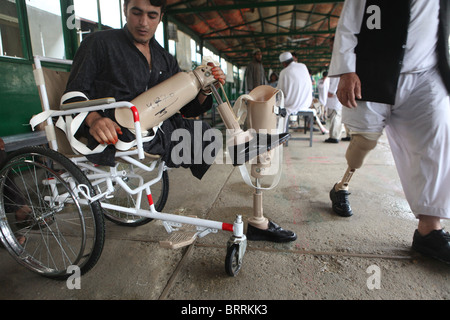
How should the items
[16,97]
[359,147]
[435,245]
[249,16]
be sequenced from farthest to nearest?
[249,16] → [16,97] → [359,147] → [435,245]

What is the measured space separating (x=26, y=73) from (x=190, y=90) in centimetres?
250

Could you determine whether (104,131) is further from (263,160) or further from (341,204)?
(341,204)

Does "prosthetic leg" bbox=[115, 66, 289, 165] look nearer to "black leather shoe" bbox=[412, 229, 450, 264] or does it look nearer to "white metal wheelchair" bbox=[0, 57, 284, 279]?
"white metal wheelchair" bbox=[0, 57, 284, 279]

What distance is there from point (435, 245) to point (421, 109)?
0.70 metres

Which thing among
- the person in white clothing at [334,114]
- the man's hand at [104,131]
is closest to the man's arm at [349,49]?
the man's hand at [104,131]

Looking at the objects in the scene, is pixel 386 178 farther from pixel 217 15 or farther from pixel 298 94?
pixel 217 15

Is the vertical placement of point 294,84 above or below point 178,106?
above

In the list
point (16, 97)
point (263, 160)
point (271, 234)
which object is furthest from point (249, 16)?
point (271, 234)

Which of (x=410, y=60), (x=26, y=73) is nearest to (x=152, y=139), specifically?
(x=410, y=60)

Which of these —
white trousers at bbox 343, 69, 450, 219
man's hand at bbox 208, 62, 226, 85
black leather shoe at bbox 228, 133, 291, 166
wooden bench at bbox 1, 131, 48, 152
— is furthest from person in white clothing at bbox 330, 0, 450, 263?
wooden bench at bbox 1, 131, 48, 152

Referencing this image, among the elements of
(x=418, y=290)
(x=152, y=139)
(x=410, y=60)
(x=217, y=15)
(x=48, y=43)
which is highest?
(x=217, y=15)

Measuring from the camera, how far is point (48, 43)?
3.16 m

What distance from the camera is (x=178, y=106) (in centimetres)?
126

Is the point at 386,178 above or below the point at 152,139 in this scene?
below
